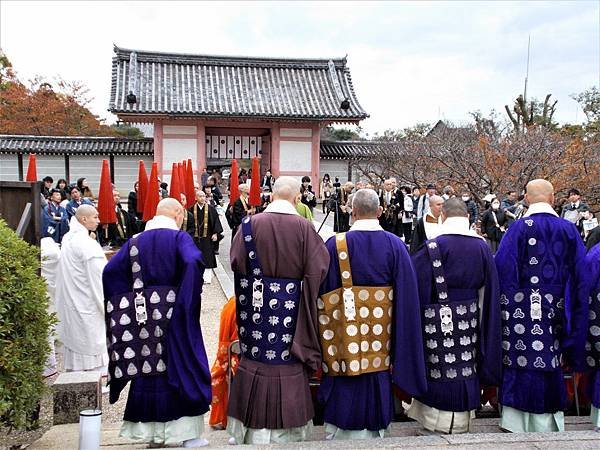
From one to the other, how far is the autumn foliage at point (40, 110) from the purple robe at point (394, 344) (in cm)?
2944

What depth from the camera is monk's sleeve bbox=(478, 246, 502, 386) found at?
4.07 metres

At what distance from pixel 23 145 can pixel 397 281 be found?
23.7 metres

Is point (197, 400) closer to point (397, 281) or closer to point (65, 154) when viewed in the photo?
point (397, 281)

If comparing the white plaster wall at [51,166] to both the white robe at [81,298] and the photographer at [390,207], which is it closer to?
the photographer at [390,207]

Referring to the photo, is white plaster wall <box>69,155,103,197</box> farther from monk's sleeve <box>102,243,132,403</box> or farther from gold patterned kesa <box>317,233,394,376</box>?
gold patterned kesa <box>317,233,394,376</box>

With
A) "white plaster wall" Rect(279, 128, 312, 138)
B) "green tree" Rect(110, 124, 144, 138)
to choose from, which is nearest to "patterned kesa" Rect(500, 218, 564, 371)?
"white plaster wall" Rect(279, 128, 312, 138)

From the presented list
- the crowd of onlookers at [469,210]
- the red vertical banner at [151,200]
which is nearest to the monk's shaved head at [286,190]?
the red vertical banner at [151,200]

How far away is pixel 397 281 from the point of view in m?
3.93

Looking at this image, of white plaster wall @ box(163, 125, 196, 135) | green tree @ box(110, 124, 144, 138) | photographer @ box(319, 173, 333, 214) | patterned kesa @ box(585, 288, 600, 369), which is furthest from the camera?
green tree @ box(110, 124, 144, 138)

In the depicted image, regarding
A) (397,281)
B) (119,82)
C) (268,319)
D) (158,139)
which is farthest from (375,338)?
(119,82)

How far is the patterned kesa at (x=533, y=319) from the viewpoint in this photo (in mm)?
4113

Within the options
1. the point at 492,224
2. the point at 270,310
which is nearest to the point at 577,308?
the point at 270,310

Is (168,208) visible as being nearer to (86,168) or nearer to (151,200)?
(151,200)

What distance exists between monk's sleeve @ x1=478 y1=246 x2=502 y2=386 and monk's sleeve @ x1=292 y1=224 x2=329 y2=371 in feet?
3.76
